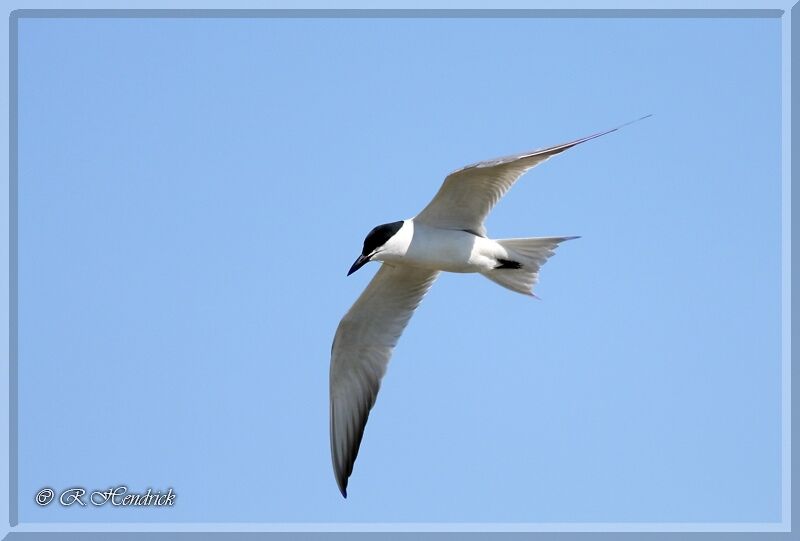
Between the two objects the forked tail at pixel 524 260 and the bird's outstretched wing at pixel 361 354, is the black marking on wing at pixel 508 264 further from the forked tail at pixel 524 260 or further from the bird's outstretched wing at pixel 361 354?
the bird's outstretched wing at pixel 361 354

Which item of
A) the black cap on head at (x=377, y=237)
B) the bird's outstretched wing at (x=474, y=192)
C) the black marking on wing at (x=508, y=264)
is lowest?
the black marking on wing at (x=508, y=264)

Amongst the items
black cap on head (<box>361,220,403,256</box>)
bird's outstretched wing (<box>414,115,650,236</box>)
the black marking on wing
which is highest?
bird's outstretched wing (<box>414,115,650,236</box>)

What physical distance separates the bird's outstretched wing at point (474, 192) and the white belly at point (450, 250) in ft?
0.40

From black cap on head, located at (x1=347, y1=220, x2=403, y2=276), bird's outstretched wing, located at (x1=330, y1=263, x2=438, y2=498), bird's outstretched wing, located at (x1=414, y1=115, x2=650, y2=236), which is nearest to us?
bird's outstretched wing, located at (x1=414, y1=115, x2=650, y2=236)

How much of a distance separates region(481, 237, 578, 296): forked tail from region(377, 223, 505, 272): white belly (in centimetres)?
7

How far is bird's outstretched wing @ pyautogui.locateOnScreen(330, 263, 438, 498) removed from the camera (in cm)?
859

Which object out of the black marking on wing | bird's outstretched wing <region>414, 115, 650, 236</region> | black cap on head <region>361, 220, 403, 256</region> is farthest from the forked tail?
black cap on head <region>361, 220, 403, 256</region>

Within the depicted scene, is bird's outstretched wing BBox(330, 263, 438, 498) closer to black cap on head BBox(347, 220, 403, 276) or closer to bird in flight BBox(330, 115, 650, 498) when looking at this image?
bird in flight BBox(330, 115, 650, 498)

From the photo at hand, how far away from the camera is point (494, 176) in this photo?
7656mm

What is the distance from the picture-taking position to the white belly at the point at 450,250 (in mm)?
7727

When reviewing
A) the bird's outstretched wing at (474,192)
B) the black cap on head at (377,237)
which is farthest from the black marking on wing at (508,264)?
the black cap on head at (377,237)

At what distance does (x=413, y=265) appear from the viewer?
7.93m

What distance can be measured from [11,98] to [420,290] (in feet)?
11.0

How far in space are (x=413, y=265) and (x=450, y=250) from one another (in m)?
0.34
